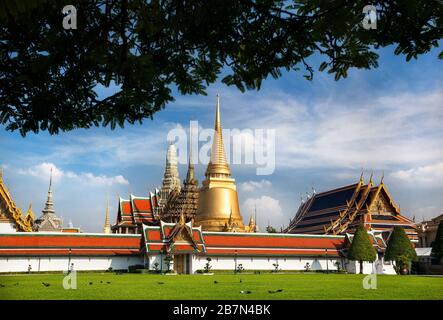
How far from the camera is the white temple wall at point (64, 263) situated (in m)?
44.7

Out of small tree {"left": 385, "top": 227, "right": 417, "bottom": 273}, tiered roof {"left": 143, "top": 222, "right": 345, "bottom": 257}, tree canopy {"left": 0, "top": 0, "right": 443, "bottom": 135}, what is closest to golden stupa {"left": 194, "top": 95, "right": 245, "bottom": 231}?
tiered roof {"left": 143, "top": 222, "right": 345, "bottom": 257}

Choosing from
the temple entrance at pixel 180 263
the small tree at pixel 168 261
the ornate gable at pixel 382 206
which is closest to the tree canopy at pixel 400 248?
the ornate gable at pixel 382 206

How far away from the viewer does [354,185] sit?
6850cm

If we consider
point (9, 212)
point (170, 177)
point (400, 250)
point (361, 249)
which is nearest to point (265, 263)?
point (361, 249)

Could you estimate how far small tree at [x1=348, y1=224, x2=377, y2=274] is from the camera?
162 ft

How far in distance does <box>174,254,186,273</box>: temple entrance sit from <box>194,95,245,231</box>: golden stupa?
940 inches

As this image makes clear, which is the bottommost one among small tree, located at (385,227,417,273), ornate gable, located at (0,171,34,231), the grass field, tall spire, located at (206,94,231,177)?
the grass field

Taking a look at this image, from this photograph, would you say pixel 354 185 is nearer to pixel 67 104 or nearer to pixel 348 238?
pixel 348 238

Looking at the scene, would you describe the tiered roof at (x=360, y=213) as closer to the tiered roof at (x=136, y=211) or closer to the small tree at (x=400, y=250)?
the small tree at (x=400, y=250)

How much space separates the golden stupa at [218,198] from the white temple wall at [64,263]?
24.9m

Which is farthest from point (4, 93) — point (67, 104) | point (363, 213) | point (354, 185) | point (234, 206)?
point (234, 206)

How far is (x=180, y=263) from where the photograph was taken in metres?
48.0

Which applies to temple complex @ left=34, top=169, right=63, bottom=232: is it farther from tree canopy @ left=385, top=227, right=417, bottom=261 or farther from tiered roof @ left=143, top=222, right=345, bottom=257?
tree canopy @ left=385, top=227, right=417, bottom=261
